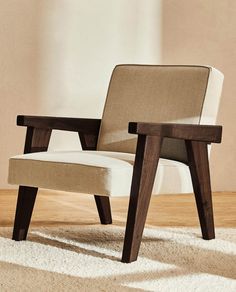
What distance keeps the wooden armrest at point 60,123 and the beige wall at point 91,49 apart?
1.63 m

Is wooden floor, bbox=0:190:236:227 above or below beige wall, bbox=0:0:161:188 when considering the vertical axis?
below

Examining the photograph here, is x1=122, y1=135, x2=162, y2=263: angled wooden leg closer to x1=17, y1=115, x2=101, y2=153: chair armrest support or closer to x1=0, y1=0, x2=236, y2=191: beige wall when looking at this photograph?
x1=17, y1=115, x2=101, y2=153: chair armrest support

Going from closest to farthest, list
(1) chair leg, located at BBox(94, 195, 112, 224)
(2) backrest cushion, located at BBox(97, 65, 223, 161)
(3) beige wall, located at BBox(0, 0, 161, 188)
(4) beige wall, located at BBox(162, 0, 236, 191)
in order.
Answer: (2) backrest cushion, located at BBox(97, 65, 223, 161) → (1) chair leg, located at BBox(94, 195, 112, 224) → (3) beige wall, located at BBox(0, 0, 161, 188) → (4) beige wall, located at BBox(162, 0, 236, 191)

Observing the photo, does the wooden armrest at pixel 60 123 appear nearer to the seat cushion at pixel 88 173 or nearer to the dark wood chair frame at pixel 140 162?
the dark wood chair frame at pixel 140 162

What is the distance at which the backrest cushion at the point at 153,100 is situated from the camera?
3307 mm

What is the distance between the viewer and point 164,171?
120 inches

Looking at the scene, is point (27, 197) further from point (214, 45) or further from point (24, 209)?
point (214, 45)

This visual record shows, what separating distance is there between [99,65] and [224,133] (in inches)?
43.6

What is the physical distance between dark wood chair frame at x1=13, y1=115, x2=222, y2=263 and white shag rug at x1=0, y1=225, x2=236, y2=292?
0.32ft

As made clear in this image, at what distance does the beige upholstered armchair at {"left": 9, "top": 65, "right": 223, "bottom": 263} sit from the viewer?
2820 millimetres

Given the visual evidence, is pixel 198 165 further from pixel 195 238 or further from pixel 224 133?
pixel 224 133

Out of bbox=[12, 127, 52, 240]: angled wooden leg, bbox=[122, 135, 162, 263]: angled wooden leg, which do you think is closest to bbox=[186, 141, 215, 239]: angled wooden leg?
bbox=[122, 135, 162, 263]: angled wooden leg

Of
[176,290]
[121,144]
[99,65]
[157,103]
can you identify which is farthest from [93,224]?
[99,65]

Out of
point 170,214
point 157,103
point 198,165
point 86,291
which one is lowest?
point 170,214
